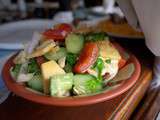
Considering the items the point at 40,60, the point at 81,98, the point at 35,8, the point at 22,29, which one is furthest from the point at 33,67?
the point at 35,8

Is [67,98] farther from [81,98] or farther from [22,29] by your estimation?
[22,29]

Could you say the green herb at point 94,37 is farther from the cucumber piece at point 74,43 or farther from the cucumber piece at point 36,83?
the cucumber piece at point 36,83

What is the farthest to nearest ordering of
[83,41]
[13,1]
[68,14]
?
[13,1] < [68,14] < [83,41]

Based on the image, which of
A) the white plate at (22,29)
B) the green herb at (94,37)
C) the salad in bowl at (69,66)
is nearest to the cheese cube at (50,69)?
the salad in bowl at (69,66)

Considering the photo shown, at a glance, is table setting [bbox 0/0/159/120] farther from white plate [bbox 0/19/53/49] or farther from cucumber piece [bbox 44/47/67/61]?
white plate [bbox 0/19/53/49]

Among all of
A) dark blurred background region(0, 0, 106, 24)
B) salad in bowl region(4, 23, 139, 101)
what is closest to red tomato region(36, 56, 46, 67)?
salad in bowl region(4, 23, 139, 101)

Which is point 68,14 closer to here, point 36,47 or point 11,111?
point 36,47

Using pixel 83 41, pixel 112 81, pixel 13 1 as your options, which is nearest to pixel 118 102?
pixel 112 81
